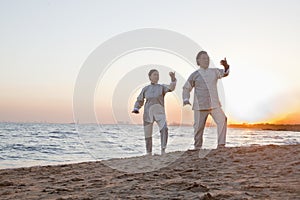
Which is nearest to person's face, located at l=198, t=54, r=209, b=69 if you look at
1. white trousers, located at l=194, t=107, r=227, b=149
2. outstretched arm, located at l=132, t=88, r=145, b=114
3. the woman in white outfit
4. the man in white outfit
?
the man in white outfit

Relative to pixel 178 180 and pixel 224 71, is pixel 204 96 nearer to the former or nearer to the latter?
pixel 224 71

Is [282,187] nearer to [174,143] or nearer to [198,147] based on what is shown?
[198,147]

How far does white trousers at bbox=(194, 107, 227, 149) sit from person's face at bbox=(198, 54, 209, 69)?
92cm

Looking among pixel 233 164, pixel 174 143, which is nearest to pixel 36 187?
pixel 233 164

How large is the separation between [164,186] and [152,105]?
481 centimetres

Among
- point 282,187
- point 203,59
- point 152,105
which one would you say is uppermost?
point 203,59

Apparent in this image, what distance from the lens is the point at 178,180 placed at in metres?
4.10

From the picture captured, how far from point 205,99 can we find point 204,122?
0.47 metres

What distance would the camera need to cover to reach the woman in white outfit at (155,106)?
8367 millimetres

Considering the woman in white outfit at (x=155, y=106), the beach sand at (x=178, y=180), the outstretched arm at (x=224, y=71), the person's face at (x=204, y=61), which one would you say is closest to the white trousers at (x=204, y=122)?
the outstretched arm at (x=224, y=71)

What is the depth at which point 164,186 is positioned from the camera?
12.6 ft

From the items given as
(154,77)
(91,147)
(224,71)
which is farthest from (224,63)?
(91,147)

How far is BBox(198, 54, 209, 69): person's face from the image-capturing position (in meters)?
7.86

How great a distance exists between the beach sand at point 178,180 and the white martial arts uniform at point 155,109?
6.98 feet
